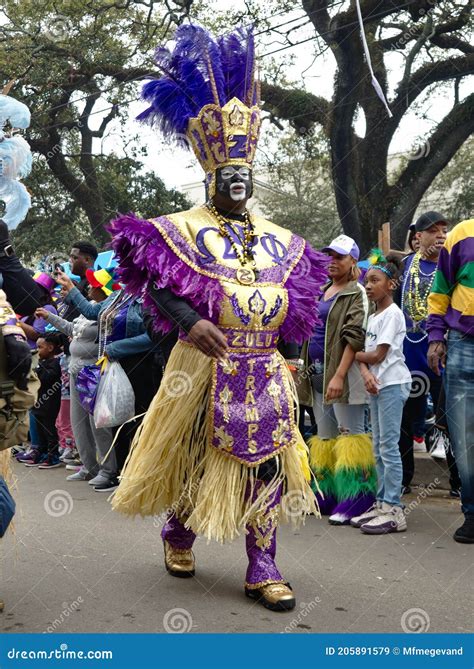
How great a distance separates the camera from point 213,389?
379 cm

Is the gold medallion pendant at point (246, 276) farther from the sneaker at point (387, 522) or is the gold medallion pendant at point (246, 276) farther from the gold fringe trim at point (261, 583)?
the sneaker at point (387, 522)

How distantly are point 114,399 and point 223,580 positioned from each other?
2645mm

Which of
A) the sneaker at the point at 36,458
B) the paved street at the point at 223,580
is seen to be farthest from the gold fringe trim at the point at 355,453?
the sneaker at the point at 36,458

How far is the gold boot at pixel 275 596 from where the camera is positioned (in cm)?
357

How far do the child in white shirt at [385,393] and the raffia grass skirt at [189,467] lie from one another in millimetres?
1359

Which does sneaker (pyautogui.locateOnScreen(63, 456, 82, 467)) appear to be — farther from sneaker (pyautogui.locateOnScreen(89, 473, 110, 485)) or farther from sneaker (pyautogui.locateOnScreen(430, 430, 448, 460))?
sneaker (pyautogui.locateOnScreen(430, 430, 448, 460))

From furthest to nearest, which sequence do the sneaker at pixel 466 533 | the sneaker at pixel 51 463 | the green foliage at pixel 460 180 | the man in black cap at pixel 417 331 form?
the green foliage at pixel 460 180 < the sneaker at pixel 51 463 < the man in black cap at pixel 417 331 < the sneaker at pixel 466 533

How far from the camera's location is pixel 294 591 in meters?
3.88

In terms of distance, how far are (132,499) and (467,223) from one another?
8.41 feet

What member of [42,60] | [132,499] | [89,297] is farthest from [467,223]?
[42,60]

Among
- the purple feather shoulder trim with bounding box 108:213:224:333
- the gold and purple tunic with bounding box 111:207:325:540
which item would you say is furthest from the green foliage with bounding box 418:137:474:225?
the purple feather shoulder trim with bounding box 108:213:224:333

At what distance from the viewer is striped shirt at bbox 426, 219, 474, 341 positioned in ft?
16.0

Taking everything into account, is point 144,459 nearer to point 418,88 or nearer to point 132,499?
point 132,499

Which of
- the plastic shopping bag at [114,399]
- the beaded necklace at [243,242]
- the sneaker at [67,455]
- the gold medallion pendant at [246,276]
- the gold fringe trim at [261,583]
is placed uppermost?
the beaded necklace at [243,242]
